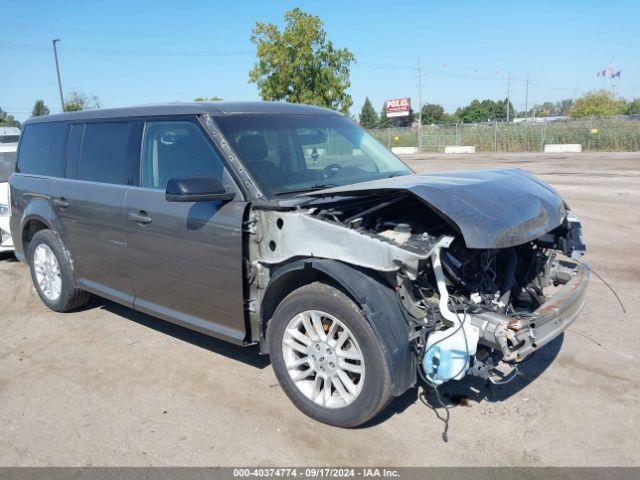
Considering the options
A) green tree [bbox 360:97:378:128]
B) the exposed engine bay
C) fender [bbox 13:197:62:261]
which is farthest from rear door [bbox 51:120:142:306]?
green tree [bbox 360:97:378:128]

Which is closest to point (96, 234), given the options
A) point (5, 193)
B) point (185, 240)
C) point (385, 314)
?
point (185, 240)

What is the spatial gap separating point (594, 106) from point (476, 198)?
84902 millimetres

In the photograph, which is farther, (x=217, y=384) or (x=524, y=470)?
(x=217, y=384)

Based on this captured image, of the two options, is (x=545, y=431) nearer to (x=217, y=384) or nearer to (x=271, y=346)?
(x=271, y=346)

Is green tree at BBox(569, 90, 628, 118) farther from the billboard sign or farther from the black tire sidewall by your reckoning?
the black tire sidewall

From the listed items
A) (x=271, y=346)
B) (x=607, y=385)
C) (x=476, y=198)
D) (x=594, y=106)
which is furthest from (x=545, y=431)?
(x=594, y=106)

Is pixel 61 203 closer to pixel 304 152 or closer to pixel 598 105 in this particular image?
pixel 304 152

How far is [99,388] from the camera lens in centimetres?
415

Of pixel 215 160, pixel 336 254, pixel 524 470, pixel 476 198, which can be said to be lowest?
pixel 524 470

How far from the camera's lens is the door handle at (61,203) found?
525cm

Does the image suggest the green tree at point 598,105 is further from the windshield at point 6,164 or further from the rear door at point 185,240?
the rear door at point 185,240

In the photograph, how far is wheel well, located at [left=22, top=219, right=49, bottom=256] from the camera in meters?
5.86

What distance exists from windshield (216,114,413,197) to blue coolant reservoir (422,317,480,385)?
144 cm

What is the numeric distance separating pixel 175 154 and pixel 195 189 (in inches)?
32.3
